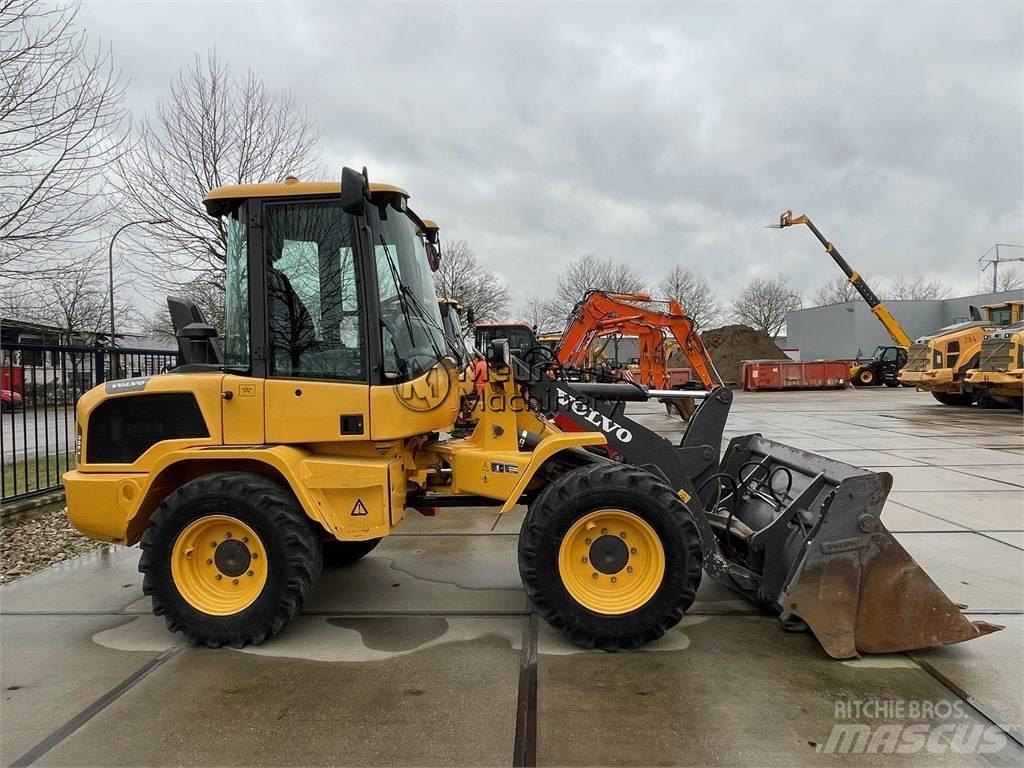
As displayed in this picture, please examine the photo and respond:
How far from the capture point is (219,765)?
7.96ft

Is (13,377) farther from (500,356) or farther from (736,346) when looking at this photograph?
(736,346)

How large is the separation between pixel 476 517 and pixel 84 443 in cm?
373

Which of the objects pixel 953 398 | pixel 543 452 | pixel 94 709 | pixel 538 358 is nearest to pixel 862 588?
pixel 543 452

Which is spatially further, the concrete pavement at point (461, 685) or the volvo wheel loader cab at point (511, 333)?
the volvo wheel loader cab at point (511, 333)

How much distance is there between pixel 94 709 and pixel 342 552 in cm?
197

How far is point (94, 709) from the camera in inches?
112

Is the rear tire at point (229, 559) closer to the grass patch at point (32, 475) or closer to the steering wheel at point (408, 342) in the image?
the steering wheel at point (408, 342)

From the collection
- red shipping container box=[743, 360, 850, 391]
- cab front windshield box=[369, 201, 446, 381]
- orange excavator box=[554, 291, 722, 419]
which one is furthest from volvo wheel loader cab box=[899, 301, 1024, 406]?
cab front windshield box=[369, 201, 446, 381]

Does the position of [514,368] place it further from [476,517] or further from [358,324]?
[476,517]

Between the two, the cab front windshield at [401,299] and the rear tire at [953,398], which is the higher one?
the cab front windshield at [401,299]

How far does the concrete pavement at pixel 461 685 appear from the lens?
252 cm

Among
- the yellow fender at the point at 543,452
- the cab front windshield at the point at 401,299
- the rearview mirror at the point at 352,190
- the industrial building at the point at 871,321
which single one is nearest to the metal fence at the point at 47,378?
the cab front windshield at the point at 401,299

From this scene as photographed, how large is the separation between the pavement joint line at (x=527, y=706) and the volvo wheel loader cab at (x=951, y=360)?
19262 millimetres

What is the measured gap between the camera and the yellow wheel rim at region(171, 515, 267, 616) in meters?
3.41
